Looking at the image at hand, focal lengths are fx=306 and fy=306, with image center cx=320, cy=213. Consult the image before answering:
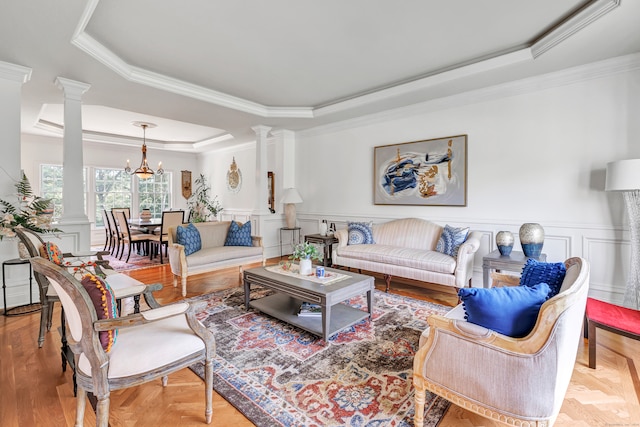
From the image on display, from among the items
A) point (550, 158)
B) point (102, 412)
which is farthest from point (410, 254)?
point (102, 412)

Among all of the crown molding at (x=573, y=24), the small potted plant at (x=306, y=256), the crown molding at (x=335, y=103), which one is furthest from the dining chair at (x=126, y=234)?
the crown molding at (x=573, y=24)

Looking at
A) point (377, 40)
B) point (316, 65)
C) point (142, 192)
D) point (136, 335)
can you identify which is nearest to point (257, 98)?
point (316, 65)

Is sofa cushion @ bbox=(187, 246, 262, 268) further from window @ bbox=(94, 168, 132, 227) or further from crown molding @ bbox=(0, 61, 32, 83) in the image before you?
window @ bbox=(94, 168, 132, 227)

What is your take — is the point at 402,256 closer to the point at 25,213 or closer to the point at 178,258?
the point at 178,258

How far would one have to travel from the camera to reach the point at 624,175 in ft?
8.84

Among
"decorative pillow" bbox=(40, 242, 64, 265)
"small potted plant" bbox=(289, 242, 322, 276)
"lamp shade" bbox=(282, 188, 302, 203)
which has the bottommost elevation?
"small potted plant" bbox=(289, 242, 322, 276)

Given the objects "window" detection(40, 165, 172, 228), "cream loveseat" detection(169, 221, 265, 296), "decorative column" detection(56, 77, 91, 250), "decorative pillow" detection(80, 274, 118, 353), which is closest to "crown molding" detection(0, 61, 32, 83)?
"decorative column" detection(56, 77, 91, 250)

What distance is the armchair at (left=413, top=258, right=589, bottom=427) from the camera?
125 cm

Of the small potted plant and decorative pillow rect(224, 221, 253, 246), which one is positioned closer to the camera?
the small potted plant

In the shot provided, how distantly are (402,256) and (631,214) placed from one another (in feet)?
7.11

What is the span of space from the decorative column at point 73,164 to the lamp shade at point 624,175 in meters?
5.54

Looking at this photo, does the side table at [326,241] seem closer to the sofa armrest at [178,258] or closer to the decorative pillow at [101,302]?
the sofa armrest at [178,258]

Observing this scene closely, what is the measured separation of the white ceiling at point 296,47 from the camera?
8.02ft

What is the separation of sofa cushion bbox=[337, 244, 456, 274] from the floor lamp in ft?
4.94
